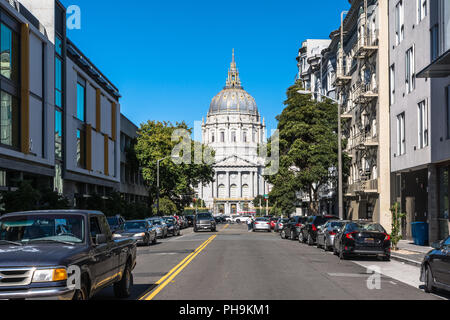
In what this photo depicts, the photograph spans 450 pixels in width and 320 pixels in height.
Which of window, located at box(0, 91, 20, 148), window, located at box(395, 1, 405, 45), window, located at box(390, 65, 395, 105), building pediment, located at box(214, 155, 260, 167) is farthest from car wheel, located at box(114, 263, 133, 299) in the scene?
building pediment, located at box(214, 155, 260, 167)

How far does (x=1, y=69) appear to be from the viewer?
98.9 feet

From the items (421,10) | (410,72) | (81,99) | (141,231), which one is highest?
(421,10)

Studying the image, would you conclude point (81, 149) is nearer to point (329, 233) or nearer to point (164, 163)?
point (164, 163)

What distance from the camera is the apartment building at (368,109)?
38.4 m

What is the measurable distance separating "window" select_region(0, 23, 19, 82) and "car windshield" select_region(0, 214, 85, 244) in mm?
22531

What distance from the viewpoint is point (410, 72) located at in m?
31.3

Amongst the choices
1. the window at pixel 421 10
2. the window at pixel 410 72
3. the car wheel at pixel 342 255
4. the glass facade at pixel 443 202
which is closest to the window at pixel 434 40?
the window at pixel 421 10

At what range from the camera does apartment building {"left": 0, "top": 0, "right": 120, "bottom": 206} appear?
31.5 m

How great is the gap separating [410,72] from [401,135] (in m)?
3.81

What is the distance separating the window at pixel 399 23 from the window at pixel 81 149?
23361 mm

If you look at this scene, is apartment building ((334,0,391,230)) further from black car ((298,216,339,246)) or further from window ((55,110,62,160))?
window ((55,110,62,160))

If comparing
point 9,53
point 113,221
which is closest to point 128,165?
point 113,221

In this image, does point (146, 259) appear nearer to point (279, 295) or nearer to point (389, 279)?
point (389, 279)

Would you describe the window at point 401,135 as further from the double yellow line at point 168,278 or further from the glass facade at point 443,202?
the double yellow line at point 168,278
